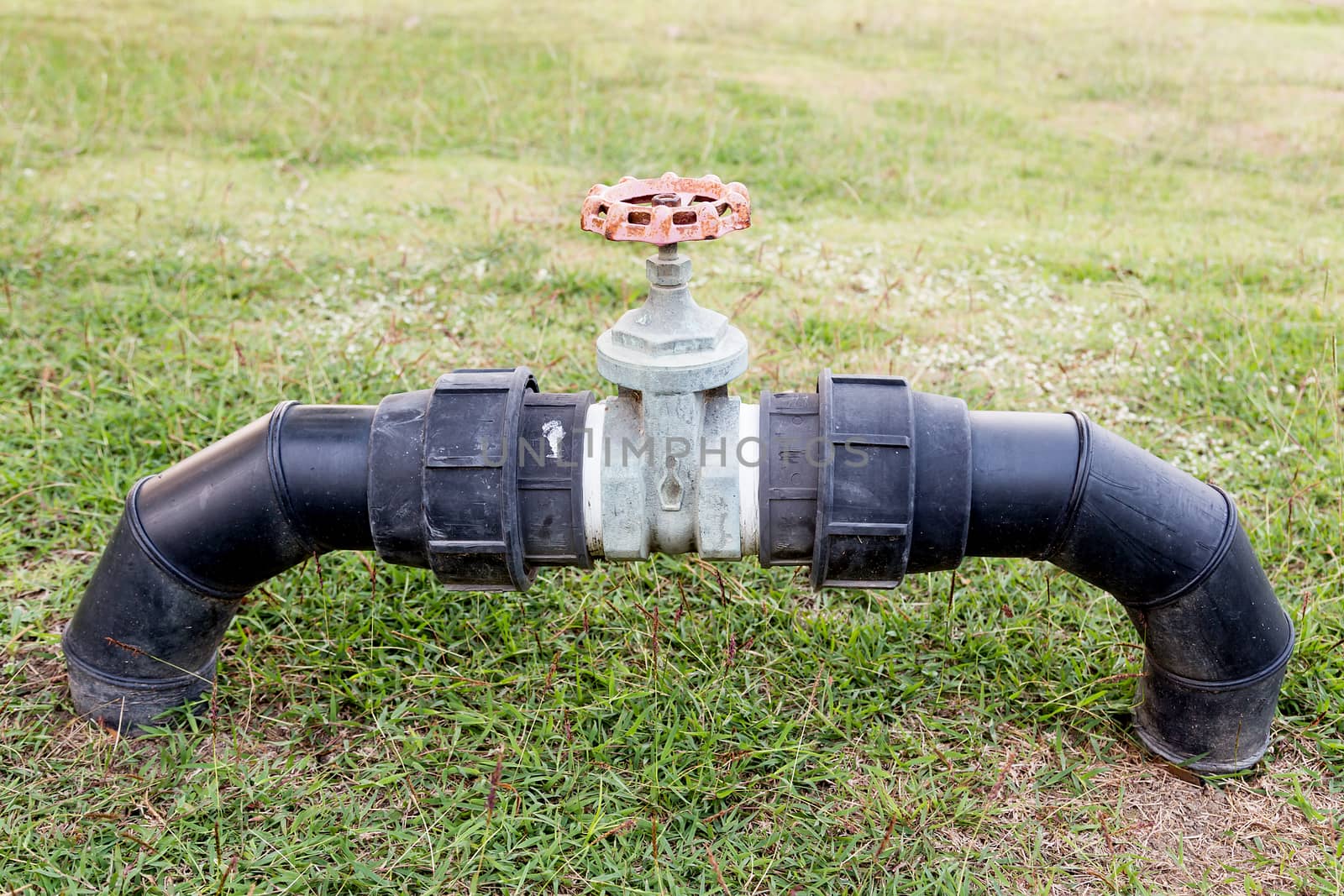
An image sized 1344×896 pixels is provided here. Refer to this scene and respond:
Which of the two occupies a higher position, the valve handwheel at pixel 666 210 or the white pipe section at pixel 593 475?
the valve handwheel at pixel 666 210

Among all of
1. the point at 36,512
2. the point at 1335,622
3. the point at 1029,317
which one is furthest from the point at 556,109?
the point at 1335,622

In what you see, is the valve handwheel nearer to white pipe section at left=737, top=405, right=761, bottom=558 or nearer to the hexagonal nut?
the hexagonal nut

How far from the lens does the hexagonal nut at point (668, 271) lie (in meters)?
1.99

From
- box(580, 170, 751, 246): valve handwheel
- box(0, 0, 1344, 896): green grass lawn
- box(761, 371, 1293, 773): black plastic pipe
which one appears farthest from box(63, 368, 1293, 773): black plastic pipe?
box(580, 170, 751, 246): valve handwheel

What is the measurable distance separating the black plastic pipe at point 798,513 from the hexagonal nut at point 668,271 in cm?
32

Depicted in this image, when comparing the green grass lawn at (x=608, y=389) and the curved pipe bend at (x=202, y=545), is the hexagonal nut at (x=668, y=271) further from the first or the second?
the green grass lawn at (x=608, y=389)

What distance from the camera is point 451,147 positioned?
5949mm

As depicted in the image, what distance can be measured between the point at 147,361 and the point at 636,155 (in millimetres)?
2836

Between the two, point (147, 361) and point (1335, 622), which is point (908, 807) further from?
point (147, 361)

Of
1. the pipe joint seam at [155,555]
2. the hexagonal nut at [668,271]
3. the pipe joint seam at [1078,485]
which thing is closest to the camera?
the hexagonal nut at [668,271]

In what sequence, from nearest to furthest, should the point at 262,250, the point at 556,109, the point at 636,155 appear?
1. the point at 262,250
2. the point at 636,155
3. the point at 556,109

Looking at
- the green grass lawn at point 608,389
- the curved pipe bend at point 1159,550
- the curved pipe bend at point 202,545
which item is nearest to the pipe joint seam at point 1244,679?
the curved pipe bend at point 1159,550

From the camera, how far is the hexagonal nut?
6.52 feet

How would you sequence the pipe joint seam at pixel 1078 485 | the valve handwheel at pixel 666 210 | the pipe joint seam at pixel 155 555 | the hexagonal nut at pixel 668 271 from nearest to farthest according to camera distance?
the valve handwheel at pixel 666 210
the hexagonal nut at pixel 668 271
the pipe joint seam at pixel 1078 485
the pipe joint seam at pixel 155 555
